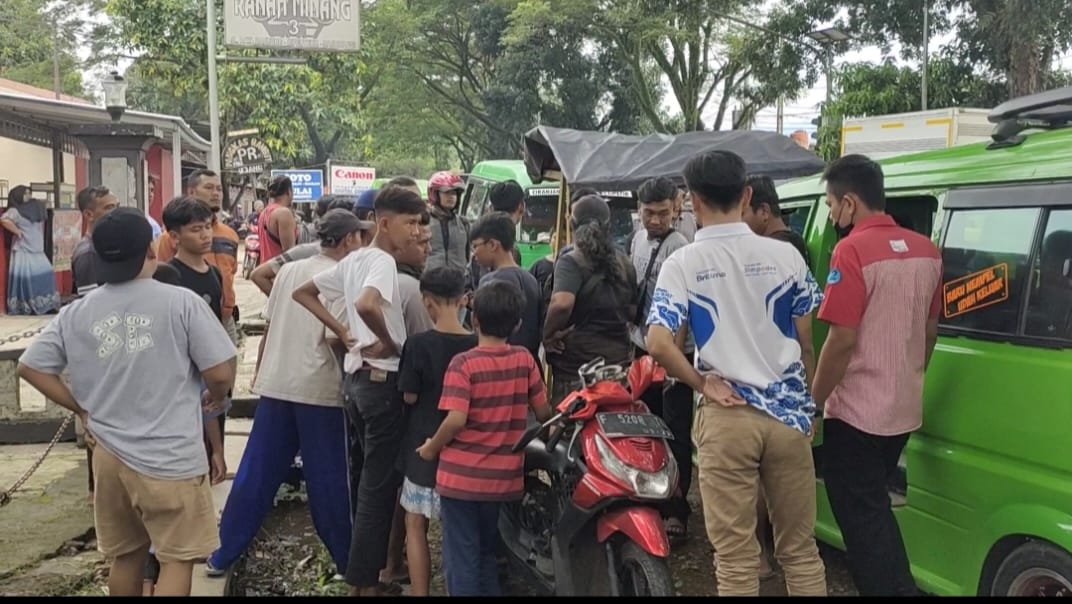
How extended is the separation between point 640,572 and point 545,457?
0.65m

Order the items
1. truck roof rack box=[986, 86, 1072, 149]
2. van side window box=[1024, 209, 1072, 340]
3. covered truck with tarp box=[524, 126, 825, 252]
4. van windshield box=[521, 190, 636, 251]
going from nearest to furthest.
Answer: van side window box=[1024, 209, 1072, 340], truck roof rack box=[986, 86, 1072, 149], covered truck with tarp box=[524, 126, 825, 252], van windshield box=[521, 190, 636, 251]

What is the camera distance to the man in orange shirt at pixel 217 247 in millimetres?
5180

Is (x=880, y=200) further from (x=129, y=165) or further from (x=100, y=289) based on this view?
(x=129, y=165)

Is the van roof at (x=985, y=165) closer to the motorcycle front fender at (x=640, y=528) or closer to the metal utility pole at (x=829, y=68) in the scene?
the motorcycle front fender at (x=640, y=528)

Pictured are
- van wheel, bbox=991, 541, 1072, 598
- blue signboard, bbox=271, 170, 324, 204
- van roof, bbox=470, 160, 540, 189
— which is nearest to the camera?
van wheel, bbox=991, 541, 1072, 598

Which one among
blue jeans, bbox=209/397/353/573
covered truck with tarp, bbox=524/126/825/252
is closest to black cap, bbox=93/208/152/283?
blue jeans, bbox=209/397/353/573

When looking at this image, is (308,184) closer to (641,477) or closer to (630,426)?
(630,426)

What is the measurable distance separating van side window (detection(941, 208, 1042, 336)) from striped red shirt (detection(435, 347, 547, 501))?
1.56 m

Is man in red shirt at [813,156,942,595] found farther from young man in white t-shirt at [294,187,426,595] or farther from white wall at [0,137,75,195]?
white wall at [0,137,75,195]

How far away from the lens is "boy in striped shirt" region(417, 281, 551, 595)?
3543 millimetres

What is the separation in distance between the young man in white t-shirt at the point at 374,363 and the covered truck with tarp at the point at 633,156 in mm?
3436

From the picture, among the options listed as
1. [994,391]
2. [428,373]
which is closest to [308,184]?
[428,373]

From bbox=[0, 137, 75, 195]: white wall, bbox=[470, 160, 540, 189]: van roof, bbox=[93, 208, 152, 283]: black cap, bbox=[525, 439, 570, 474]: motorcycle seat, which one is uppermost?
bbox=[0, 137, 75, 195]: white wall

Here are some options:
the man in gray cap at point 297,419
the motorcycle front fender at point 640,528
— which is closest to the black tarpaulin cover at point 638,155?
the man in gray cap at point 297,419
